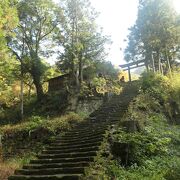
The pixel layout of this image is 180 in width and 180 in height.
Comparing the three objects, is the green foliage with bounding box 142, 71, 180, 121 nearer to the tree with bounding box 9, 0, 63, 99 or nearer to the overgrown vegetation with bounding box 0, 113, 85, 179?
the overgrown vegetation with bounding box 0, 113, 85, 179

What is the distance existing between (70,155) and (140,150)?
8.74 ft

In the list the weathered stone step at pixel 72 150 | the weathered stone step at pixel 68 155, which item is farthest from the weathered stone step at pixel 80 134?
the weathered stone step at pixel 68 155

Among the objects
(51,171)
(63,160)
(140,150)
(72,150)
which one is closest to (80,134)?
(72,150)

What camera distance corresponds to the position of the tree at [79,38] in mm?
27438

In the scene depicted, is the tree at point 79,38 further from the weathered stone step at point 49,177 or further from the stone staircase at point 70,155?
the weathered stone step at point 49,177

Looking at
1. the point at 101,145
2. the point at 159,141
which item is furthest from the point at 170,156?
the point at 101,145

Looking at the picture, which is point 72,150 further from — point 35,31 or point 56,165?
point 35,31

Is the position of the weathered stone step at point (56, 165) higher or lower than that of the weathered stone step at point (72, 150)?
lower

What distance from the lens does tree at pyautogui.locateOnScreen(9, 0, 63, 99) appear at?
28797mm

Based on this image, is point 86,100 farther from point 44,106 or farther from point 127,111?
point 127,111

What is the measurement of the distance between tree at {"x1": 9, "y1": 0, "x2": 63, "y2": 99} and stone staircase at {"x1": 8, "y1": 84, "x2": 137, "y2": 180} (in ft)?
45.8

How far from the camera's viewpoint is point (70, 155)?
12445 mm

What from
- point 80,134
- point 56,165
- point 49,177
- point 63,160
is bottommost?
point 49,177

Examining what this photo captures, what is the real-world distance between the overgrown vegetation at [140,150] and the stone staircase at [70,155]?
435mm
